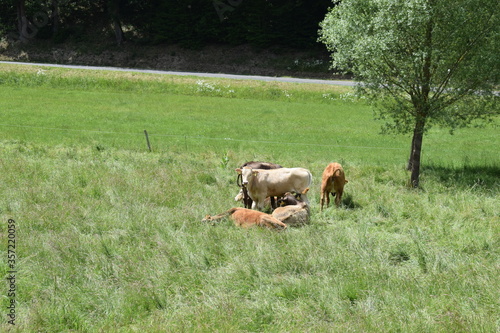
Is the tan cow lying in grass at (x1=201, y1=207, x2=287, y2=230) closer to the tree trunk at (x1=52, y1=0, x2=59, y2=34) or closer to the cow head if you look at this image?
the cow head

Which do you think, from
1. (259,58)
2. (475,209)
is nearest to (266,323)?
(475,209)

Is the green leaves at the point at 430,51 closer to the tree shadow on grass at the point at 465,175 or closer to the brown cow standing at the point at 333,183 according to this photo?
the tree shadow on grass at the point at 465,175

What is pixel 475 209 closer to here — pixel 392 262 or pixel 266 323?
pixel 392 262

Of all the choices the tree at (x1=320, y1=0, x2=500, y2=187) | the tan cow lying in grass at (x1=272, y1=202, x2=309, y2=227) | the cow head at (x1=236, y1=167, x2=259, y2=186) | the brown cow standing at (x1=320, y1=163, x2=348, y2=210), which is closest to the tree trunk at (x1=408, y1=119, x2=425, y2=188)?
the tree at (x1=320, y1=0, x2=500, y2=187)

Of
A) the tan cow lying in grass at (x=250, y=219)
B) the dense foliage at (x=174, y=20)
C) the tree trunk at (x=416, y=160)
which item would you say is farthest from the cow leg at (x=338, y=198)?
the dense foliage at (x=174, y=20)

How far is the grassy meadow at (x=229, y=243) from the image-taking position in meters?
8.22

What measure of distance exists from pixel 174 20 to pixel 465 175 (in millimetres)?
55135

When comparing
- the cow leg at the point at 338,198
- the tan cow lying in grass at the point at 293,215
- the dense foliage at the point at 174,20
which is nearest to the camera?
the tan cow lying in grass at the point at 293,215

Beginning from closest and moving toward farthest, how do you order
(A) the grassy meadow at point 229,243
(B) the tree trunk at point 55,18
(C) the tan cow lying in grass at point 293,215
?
(A) the grassy meadow at point 229,243, (C) the tan cow lying in grass at point 293,215, (B) the tree trunk at point 55,18

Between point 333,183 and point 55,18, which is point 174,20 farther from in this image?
point 333,183

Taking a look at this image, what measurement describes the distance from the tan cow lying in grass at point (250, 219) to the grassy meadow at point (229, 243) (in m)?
0.29

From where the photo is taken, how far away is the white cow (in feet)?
47.8

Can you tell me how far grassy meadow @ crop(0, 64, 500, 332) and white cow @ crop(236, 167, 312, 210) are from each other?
868 millimetres

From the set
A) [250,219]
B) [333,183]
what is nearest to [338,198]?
[333,183]
